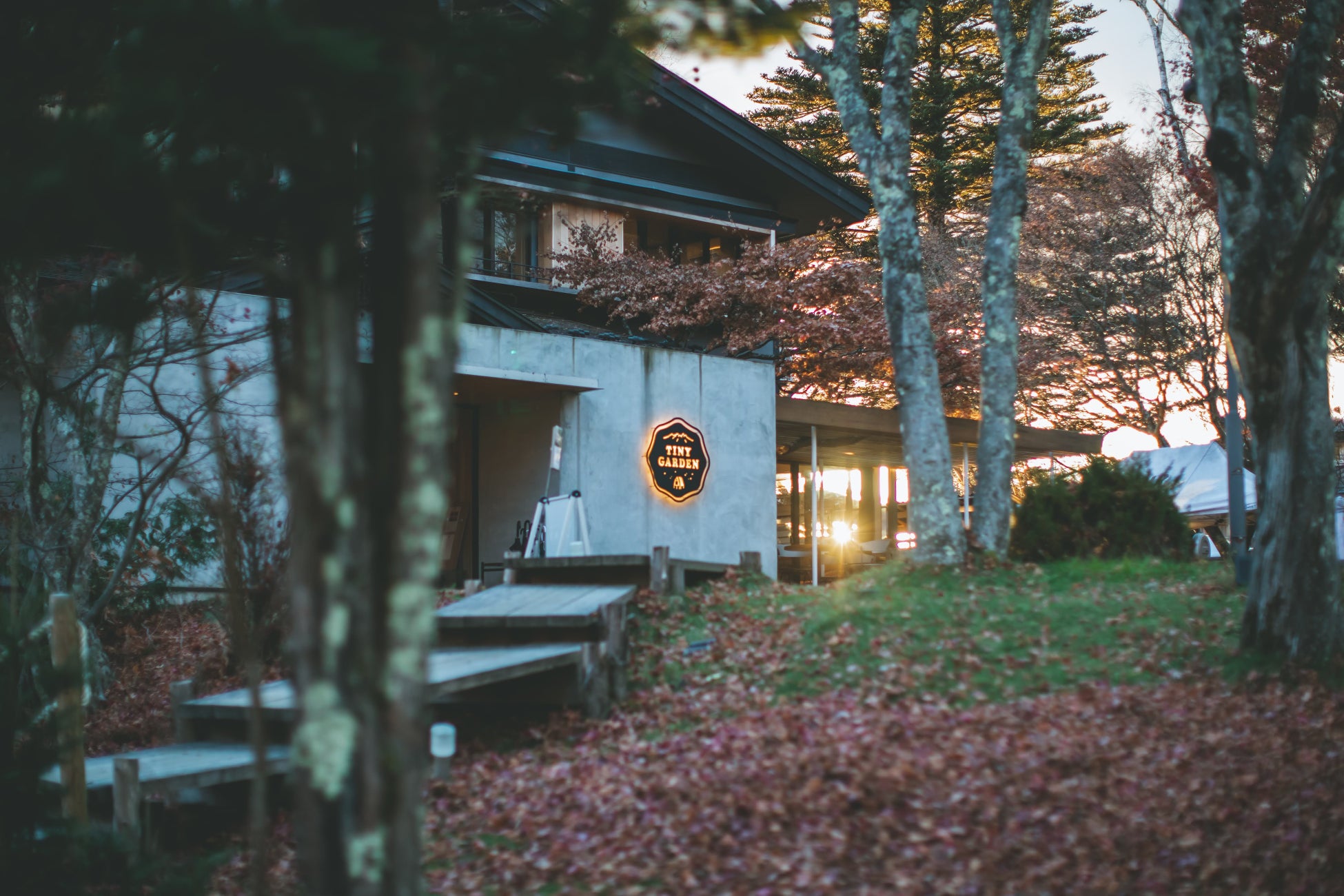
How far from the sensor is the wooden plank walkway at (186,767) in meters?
5.46

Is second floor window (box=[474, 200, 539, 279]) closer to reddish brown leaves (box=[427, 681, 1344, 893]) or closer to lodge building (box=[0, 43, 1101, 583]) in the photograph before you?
lodge building (box=[0, 43, 1101, 583])

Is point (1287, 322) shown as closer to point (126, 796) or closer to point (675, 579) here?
point (675, 579)

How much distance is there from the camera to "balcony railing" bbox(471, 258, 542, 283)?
20.1 metres

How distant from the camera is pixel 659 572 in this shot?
885cm

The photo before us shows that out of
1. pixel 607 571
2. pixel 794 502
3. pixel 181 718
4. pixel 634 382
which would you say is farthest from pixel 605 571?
pixel 794 502

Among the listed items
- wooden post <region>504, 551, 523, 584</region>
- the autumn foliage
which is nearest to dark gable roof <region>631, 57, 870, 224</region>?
the autumn foliage

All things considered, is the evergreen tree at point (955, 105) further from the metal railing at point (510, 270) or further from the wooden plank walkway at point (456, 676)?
the wooden plank walkway at point (456, 676)

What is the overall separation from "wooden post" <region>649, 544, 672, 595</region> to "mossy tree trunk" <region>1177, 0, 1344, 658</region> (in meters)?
4.16

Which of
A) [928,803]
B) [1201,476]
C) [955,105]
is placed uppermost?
[955,105]

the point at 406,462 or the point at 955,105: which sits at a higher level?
the point at 955,105

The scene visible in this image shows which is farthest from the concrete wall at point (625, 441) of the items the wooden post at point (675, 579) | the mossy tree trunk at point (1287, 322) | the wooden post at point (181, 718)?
the mossy tree trunk at point (1287, 322)

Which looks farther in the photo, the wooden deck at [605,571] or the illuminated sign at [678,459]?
the illuminated sign at [678,459]

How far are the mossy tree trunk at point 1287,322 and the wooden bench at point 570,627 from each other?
4.11m

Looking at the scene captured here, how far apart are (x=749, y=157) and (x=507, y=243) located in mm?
5040
